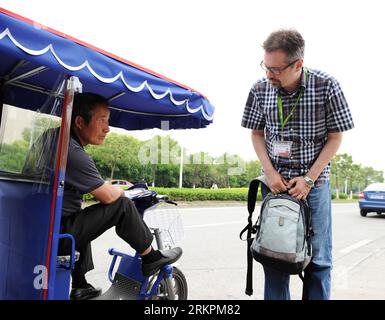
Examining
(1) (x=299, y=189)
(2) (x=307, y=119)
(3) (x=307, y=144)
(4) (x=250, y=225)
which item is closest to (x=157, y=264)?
(4) (x=250, y=225)

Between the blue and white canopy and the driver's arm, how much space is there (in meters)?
0.65

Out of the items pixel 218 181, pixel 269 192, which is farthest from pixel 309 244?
pixel 218 181

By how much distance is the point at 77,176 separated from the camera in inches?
102

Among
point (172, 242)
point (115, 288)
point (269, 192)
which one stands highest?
point (269, 192)

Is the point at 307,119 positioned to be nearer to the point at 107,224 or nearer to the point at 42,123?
the point at 107,224

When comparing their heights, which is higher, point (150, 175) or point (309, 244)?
point (150, 175)

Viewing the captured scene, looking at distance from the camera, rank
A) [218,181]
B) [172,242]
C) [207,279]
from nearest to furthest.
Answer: [172,242] → [207,279] → [218,181]

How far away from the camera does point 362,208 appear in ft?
47.2

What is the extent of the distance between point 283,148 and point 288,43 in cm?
62

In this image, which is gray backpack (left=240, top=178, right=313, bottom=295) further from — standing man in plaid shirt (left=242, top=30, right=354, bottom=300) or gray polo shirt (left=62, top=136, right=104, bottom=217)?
gray polo shirt (left=62, top=136, right=104, bottom=217)

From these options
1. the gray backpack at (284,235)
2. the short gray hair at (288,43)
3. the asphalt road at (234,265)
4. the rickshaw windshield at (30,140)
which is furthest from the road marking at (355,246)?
the rickshaw windshield at (30,140)

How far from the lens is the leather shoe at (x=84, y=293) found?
117 inches
